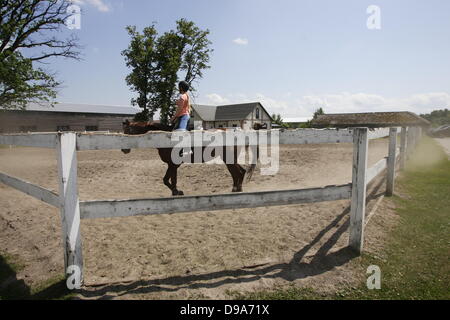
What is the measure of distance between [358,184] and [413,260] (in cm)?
121

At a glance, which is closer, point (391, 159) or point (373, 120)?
point (391, 159)

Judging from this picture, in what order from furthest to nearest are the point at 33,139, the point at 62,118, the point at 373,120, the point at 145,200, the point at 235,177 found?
1. the point at 373,120
2. the point at 62,118
3. the point at 235,177
4. the point at 33,139
5. the point at 145,200

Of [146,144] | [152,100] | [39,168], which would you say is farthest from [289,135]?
[152,100]

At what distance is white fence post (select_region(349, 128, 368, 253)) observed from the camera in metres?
3.30

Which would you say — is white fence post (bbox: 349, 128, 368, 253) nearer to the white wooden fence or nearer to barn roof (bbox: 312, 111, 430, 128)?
the white wooden fence

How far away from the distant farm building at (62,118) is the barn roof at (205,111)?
50.3 feet

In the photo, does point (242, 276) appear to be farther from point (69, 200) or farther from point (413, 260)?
point (413, 260)

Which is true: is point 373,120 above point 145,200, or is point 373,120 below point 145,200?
above

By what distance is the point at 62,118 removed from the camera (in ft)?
115

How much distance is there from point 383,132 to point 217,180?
15.2 ft

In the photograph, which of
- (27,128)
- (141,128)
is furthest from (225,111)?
(141,128)

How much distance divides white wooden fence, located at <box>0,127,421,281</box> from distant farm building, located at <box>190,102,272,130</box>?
48.1 metres

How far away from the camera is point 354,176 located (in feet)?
11.0

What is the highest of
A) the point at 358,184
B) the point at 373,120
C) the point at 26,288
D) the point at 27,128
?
the point at 373,120
